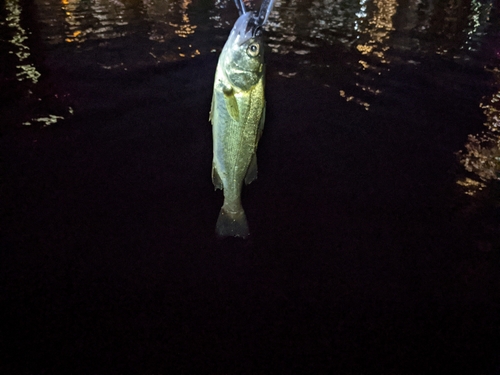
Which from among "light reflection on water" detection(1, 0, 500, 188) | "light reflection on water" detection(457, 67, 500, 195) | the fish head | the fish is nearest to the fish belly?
the fish

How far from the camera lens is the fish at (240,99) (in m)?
2.25

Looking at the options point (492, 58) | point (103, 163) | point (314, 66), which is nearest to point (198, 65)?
point (314, 66)

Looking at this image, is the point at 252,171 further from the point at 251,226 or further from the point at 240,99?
the point at 251,226

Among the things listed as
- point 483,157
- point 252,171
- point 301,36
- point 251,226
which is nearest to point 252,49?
point 252,171

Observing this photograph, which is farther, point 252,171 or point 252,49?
point 252,171

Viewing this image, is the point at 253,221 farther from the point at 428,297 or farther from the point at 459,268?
the point at 459,268

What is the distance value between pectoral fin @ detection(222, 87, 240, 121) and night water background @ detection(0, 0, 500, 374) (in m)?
2.08

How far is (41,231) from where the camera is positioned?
3947 mm

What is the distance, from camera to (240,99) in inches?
93.3

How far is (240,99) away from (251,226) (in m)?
2.37

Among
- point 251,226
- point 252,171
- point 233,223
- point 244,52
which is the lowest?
point 251,226

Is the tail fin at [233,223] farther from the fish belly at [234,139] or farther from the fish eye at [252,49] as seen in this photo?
the fish eye at [252,49]

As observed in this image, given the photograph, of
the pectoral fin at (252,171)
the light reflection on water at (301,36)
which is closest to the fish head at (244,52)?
the pectoral fin at (252,171)

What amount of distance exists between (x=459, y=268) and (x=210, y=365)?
3.10 meters
